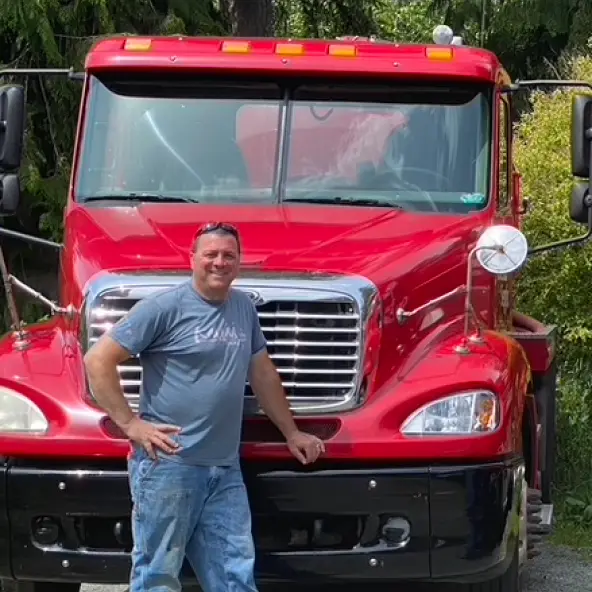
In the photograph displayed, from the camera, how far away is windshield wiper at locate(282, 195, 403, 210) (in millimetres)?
6051

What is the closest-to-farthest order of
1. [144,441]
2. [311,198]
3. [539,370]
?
[144,441]
[311,198]
[539,370]

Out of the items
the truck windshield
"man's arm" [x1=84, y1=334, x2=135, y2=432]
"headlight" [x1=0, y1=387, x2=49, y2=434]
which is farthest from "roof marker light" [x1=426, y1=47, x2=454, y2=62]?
"headlight" [x1=0, y1=387, x2=49, y2=434]

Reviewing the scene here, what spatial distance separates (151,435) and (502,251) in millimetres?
1627

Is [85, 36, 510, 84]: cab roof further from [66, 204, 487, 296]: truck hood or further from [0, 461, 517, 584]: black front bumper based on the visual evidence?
[0, 461, 517, 584]: black front bumper

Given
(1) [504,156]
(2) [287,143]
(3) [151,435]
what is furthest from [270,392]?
(1) [504,156]

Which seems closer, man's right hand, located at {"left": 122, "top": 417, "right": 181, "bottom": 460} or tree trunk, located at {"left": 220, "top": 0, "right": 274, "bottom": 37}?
man's right hand, located at {"left": 122, "top": 417, "right": 181, "bottom": 460}

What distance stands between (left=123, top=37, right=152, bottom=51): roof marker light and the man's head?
5.76 ft

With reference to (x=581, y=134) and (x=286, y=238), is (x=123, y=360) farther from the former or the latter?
(x=581, y=134)

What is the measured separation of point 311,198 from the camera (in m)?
6.07

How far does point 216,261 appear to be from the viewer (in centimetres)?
478

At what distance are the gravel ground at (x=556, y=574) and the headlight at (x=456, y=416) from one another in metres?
1.93

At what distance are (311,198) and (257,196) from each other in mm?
242

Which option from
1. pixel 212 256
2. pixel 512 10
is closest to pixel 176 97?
pixel 212 256

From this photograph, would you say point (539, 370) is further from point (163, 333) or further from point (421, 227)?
point (163, 333)
